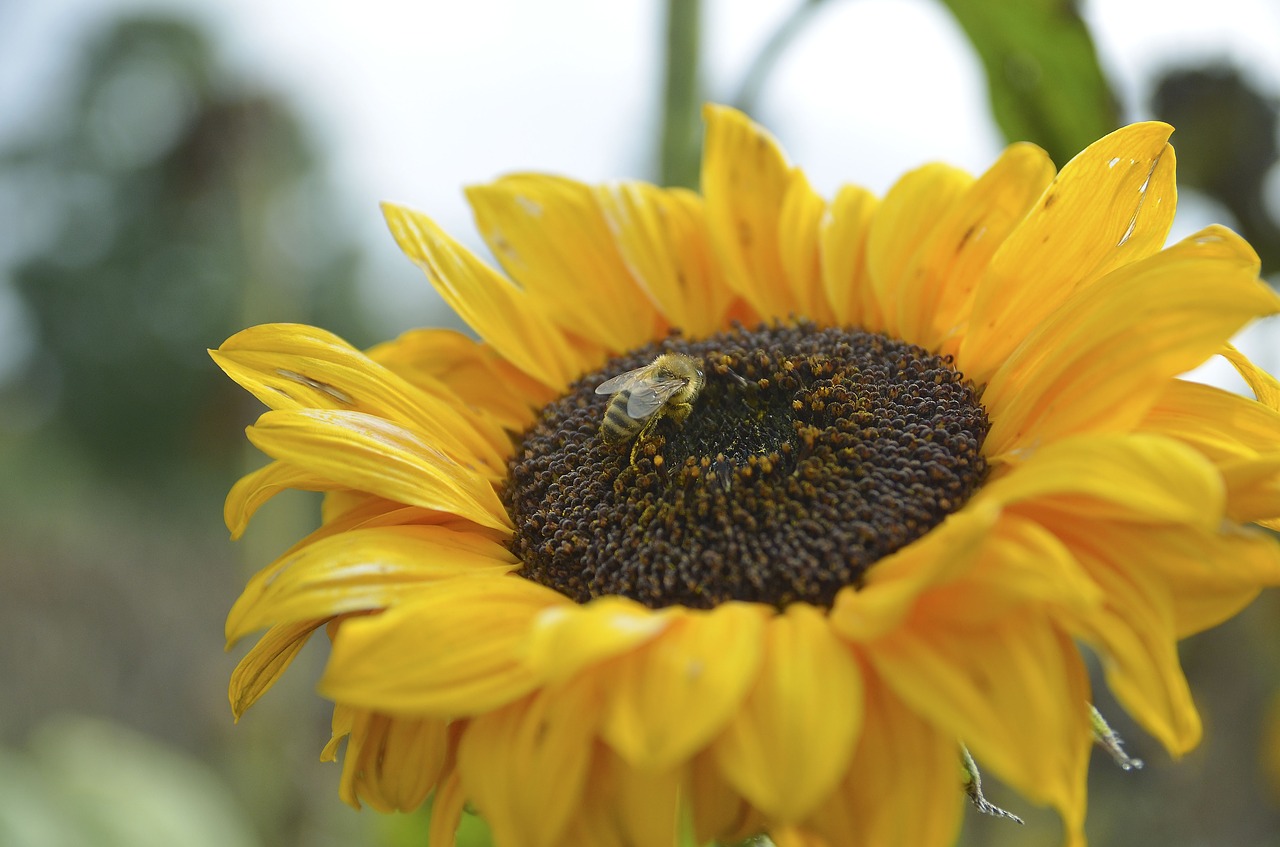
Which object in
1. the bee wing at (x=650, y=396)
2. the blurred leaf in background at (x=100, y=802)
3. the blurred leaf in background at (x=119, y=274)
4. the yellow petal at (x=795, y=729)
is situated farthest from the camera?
the blurred leaf in background at (x=119, y=274)

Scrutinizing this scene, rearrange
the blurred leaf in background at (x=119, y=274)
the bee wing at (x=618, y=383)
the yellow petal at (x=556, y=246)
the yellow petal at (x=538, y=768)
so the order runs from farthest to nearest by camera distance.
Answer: the blurred leaf in background at (x=119, y=274)
the yellow petal at (x=556, y=246)
the bee wing at (x=618, y=383)
the yellow petal at (x=538, y=768)

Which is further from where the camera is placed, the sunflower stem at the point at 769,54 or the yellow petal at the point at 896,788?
the sunflower stem at the point at 769,54

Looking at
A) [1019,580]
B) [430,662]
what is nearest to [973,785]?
[1019,580]

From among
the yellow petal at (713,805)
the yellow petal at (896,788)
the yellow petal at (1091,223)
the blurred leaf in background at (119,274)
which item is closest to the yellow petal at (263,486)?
the yellow petal at (713,805)

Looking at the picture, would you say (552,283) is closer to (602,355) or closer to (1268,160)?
(602,355)

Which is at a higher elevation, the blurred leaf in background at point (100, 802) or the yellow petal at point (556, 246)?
the yellow petal at point (556, 246)

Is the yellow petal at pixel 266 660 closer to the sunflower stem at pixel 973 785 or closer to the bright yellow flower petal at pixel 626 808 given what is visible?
the bright yellow flower petal at pixel 626 808

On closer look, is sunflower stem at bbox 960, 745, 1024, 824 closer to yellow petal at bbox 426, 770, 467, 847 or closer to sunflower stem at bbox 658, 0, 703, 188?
yellow petal at bbox 426, 770, 467, 847

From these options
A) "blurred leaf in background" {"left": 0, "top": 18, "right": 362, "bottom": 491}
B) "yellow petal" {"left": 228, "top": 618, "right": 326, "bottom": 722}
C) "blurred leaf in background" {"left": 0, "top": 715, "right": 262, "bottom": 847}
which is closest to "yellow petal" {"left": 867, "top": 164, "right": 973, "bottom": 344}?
"yellow petal" {"left": 228, "top": 618, "right": 326, "bottom": 722}
